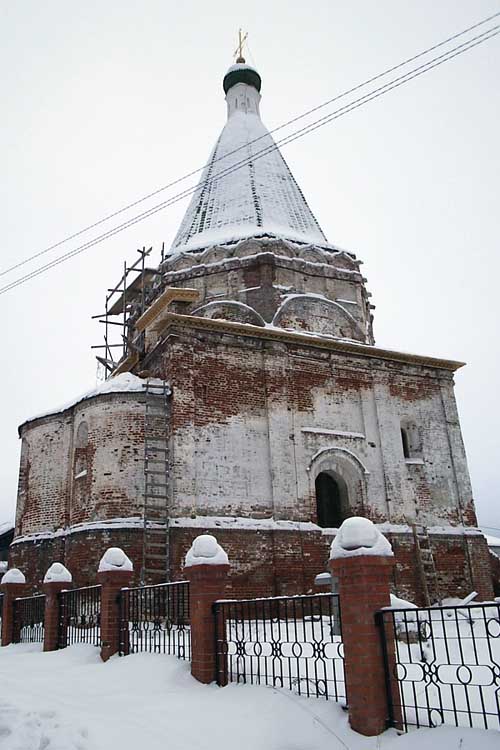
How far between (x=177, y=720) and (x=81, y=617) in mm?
5103

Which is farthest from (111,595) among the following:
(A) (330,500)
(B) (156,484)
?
(A) (330,500)

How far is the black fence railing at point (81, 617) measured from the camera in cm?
990

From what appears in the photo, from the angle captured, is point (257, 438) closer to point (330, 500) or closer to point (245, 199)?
point (330, 500)

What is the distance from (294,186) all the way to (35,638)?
52.4 ft

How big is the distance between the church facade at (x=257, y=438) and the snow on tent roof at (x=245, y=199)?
110 millimetres

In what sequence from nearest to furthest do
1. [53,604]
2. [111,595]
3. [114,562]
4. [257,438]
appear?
[111,595] < [114,562] < [53,604] < [257,438]

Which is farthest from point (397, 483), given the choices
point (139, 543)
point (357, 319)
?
point (139, 543)

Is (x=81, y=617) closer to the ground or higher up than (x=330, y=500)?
closer to the ground

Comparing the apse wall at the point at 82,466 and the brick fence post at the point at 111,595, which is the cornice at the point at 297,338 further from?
the brick fence post at the point at 111,595

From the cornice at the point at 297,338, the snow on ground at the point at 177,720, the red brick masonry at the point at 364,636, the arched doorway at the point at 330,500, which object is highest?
the cornice at the point at 297,338

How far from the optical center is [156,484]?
13.7m

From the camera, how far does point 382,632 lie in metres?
5.28

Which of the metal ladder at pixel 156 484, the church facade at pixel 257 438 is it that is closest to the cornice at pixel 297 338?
the church facade at pixel 257 438

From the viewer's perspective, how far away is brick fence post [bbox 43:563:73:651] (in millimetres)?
10586
